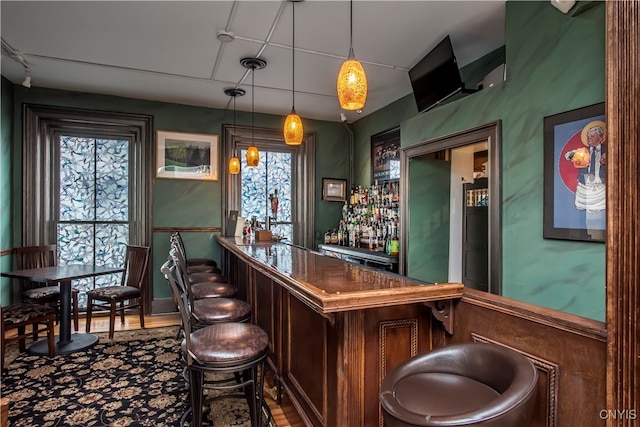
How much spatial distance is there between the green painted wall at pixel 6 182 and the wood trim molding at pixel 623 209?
5.15 meters

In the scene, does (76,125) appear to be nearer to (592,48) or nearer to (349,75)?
(349,75)

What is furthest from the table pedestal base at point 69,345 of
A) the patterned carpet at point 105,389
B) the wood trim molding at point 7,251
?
the wood trim molding at point 7,251

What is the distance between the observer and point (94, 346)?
3.60 meters

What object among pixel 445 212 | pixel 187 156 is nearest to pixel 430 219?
pixel 445 212

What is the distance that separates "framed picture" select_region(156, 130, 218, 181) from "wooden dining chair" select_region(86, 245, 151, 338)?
46.3 inches

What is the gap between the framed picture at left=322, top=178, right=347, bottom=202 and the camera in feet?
18.8

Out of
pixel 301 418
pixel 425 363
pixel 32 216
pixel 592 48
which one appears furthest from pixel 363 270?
pixel 32 216

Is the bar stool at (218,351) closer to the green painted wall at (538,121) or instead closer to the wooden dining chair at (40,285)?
the green painted wall at (538,121)

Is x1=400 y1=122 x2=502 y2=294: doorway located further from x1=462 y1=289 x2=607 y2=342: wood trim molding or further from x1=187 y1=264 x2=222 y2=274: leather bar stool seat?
x1=187 y1=264 x2=222 y2=274: leather bar stool seat

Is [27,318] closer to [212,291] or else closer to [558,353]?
[212,291]

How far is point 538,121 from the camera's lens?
2.45 m

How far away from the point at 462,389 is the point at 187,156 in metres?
4.59

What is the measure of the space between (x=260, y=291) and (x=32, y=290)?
269 cm

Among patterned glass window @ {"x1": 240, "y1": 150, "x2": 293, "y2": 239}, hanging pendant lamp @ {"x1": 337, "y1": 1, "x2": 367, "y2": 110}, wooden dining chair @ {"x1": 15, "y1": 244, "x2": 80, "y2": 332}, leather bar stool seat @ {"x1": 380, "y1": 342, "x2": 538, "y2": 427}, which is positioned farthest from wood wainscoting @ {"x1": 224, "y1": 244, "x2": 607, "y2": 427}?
patterned glass window @ {"x1": 240, "y1": 150, "x2": 293, "y2": 239}
